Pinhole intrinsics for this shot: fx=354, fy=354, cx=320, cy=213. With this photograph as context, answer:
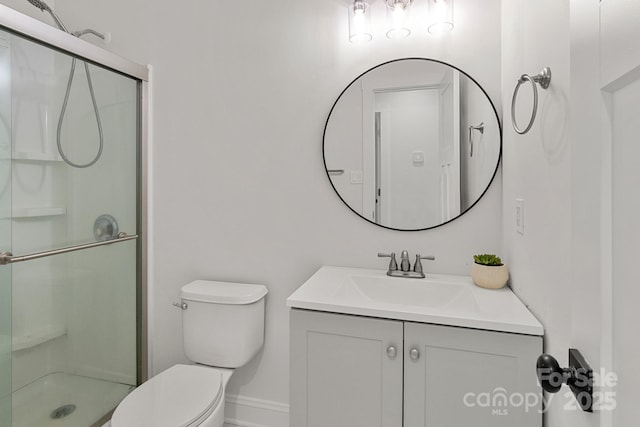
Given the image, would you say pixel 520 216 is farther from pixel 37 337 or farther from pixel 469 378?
pixel 37 337

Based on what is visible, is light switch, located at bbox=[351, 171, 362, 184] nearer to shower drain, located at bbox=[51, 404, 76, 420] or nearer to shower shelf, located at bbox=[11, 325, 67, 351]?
shower shelf, located at bbox=[11, 325, 67, 351]

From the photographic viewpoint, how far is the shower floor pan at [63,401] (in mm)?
1440

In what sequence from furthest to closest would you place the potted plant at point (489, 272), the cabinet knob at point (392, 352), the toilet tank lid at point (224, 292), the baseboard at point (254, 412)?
the baseboard at point (254, 412)
the toilet tank lid at point (224, 292)
the potted plant at point (489, 272)
the cabinet knob at point (392, 352)

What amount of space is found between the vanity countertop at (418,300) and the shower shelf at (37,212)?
1.13 metres

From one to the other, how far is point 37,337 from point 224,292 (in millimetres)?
776

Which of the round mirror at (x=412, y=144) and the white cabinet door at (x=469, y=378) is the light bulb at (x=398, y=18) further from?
the white cabinet door at (x=469, y=378)

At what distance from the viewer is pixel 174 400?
4.57 ft

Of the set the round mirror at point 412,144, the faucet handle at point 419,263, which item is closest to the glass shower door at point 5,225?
the round mirror at point 412,144

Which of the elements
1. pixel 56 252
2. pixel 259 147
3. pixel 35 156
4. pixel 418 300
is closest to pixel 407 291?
pixel 418 300

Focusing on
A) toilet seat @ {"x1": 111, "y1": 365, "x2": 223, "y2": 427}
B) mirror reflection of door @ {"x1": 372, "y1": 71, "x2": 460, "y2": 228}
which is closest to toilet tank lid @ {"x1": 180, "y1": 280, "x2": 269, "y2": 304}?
toilet seat @ {"x1": 111, "y1": 365, "x2": 223, "y2": 427}

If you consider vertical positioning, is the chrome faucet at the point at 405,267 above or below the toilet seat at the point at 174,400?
above

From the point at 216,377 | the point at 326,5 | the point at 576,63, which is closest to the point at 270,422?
the point at 216,377

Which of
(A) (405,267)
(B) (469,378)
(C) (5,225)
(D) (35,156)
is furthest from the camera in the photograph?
(A) (405,267)

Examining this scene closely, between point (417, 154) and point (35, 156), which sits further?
point (417, 154)
